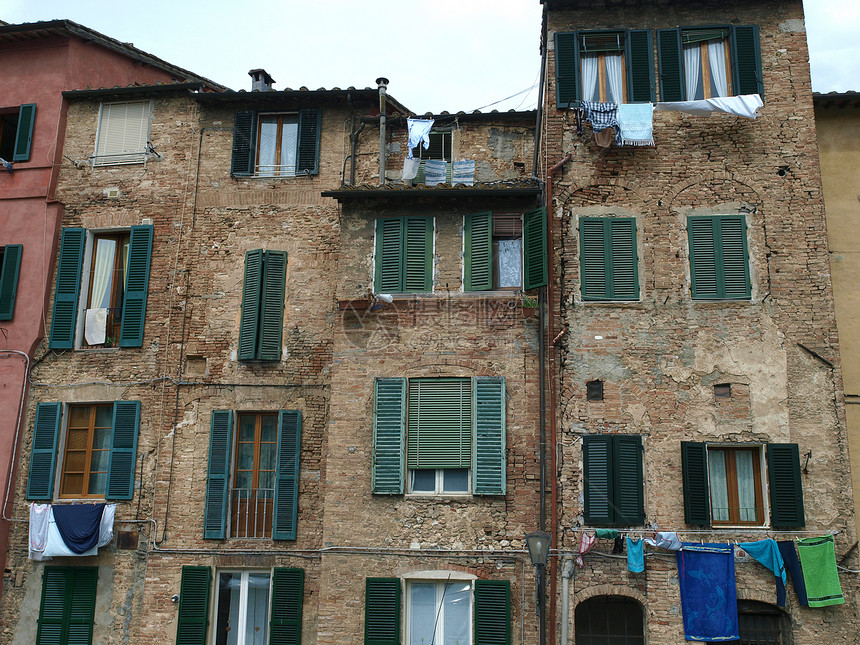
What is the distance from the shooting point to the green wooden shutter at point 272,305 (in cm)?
1641

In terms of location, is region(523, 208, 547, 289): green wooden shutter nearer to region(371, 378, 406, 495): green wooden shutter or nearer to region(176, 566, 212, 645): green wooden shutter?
region(371, 378, 406, 495): green wooden shutter

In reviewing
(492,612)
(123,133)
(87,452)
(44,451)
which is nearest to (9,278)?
(44,451)

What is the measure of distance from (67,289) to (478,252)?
Result: 26.1ft

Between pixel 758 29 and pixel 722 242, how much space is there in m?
4.03

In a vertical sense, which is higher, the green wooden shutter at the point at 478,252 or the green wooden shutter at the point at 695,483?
the green wooden shutter at the point at 478,252

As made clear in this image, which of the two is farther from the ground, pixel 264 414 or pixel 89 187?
pixel 89 187

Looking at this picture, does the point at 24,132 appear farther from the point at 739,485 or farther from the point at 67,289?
the point at 739,485

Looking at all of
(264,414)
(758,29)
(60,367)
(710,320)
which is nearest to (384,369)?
(264,414)

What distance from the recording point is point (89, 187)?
58.6ft

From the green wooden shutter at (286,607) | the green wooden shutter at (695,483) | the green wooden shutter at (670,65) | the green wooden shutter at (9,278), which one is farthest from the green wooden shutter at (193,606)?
the green wooden shutter at (670,65)

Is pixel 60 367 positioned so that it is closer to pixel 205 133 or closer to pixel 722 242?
pixel 205 133

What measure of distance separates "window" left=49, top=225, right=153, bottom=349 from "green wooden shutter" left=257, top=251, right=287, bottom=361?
7.68 ft

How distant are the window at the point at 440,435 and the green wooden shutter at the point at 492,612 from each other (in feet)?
4.73

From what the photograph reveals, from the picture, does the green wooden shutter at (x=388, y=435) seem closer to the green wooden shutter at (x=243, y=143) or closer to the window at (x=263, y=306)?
the window at (x=263, y=306)
